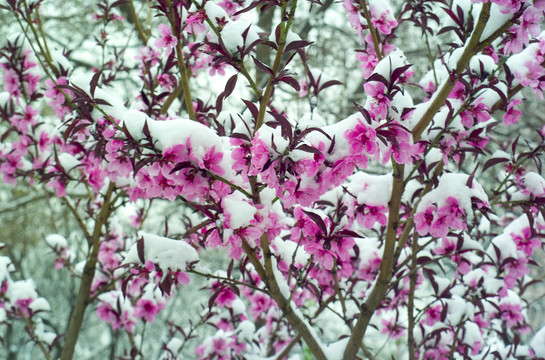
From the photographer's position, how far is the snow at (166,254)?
1.63m

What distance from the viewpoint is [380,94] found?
138 centimetres

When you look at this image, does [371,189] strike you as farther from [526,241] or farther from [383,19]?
[526,241]

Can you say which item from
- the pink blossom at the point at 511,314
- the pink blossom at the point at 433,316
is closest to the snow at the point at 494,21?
the pink blossom at the point at 433,316

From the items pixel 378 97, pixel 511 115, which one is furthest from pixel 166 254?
pixel 511 115

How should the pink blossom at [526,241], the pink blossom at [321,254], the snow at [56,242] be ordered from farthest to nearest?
the snow at [56,242] → the pink blossom at [526,241] → the pink blossom at [321,254]

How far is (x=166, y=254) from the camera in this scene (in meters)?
1.64

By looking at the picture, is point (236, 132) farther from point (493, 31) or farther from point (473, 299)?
point (473, 299)

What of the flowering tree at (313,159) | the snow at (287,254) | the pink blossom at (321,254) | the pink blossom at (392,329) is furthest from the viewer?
the pink blossom at (392,329)

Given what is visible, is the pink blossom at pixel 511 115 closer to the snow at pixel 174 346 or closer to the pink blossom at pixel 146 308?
the pink blossom at pixel 146 308

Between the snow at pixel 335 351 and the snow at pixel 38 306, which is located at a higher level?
the snow at pixel 38 306

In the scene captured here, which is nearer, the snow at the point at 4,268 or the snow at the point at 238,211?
the snow at the point at 238,211

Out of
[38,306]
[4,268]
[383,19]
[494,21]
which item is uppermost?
[383,19]

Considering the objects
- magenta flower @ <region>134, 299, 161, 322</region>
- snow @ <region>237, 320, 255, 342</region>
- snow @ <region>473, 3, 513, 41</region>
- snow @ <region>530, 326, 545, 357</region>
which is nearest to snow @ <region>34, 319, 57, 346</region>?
magenta flower @ <region>134, 299, 161, 322</region>

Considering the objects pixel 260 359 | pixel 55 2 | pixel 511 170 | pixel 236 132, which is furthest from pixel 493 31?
pixel 55 2
